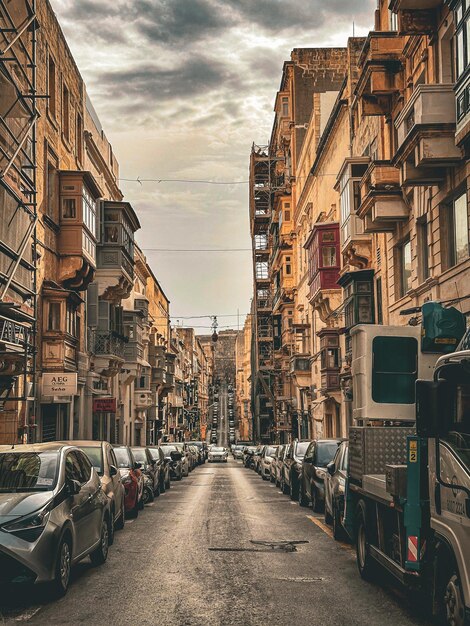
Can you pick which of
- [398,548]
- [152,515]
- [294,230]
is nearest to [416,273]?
[152,515]

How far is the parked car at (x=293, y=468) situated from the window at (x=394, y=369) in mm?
12465

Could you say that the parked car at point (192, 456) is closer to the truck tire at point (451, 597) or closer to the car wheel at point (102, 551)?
the car wheel at point (102, 551)

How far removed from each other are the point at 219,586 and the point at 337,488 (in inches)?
199

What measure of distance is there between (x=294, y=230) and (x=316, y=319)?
13159 millimetres

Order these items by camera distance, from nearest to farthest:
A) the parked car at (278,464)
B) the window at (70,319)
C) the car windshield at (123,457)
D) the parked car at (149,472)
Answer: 1. the car windshield at (123,457)
2. the parked car at (149,472)
3. the parked car at (278,464)
4. the window at (70,319)

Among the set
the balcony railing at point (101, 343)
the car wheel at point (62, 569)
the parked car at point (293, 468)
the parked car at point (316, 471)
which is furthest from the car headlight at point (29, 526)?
the balcony railing at point (101, 343)

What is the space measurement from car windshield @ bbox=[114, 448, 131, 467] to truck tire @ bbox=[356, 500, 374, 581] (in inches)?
394

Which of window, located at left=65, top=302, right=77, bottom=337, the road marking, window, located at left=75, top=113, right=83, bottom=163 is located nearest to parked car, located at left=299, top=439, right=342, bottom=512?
the road marking

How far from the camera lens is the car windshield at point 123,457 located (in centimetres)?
2020

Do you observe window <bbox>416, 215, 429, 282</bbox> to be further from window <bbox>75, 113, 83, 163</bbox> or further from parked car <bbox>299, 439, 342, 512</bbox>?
window <bbox>75, 113, 83, 163</bbox>

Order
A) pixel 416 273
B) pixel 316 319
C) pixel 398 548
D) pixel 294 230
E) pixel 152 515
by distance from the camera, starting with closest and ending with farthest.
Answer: pixel 398 548 → pixel 152 515 → pixel 416 273 → pixel 316 319 → pixel 294 230

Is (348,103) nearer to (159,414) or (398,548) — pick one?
(398,548)

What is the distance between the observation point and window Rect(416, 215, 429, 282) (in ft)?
76.4

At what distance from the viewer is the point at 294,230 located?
64.4 metres
